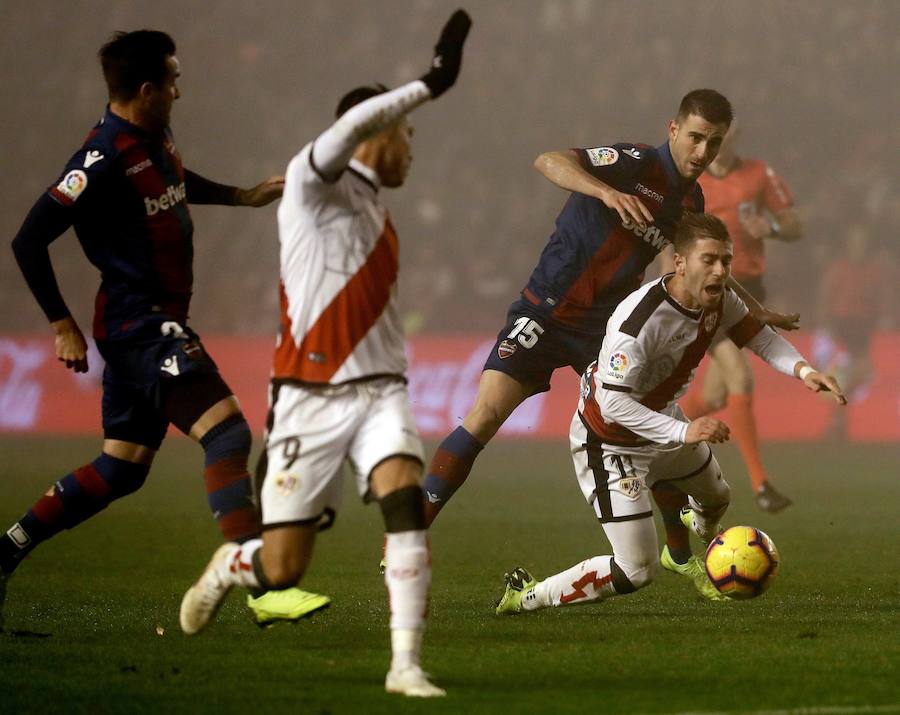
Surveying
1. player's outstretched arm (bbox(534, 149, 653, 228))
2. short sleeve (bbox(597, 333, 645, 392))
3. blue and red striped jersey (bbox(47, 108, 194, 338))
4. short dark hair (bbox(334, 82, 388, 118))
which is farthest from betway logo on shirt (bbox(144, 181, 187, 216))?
short sleeve (bbox(597, 333, 645, 392))

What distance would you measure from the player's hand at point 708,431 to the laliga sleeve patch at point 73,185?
2337mm

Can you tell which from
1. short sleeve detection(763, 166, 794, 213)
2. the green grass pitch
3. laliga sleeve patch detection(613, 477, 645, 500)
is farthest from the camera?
short sleeve detection(763, 166, 794, 213)

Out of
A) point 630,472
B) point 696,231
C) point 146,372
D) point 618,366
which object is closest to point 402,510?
point 146,372

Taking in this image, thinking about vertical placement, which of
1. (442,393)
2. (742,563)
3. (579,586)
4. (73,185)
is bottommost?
(442,393)

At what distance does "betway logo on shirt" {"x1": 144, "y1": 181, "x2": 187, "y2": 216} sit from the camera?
5680 millimetres

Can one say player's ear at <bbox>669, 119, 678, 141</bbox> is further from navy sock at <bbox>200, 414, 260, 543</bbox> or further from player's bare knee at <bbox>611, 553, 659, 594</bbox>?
navy sock at <bbox>200, 414, 260, 543</bbox>

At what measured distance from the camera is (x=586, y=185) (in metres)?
6.30

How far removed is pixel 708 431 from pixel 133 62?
249 cm

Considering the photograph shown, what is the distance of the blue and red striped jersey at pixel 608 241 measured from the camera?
695cm

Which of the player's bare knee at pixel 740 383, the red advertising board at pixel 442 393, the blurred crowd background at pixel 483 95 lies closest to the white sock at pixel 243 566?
the player's bare knee at pixel 740 383

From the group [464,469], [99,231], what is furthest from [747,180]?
[99,231]

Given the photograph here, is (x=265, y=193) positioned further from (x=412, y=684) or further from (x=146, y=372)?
(x=412, y=684)

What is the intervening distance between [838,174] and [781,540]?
1382cm

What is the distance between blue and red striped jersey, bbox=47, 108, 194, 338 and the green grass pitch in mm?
1210
